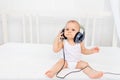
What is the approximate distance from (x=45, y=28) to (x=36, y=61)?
514 millimetres

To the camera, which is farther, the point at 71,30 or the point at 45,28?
the point at 45,28

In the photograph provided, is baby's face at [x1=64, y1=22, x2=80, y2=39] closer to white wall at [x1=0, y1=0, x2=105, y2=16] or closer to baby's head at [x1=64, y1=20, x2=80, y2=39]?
baby's head at [x1=64, y1=20, x2=80, y2=39]

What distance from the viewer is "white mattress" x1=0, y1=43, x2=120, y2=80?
1021 mm

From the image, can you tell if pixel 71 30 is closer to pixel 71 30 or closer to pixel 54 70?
pixel 71 30

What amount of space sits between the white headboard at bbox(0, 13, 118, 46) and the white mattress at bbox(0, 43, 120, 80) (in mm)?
223

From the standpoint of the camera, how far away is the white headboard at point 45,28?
1.66m

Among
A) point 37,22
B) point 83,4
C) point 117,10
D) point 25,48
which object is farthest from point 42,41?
point 117,10

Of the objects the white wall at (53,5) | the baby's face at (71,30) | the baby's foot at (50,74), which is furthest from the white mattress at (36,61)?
the white wall at (53,5)

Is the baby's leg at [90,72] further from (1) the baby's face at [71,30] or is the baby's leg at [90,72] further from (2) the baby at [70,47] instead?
(1) the baby's face at [71,30]

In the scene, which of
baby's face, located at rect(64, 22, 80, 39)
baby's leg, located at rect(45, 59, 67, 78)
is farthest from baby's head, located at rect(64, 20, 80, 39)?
baby's leg, located at rect(45, 59, 67, 78)

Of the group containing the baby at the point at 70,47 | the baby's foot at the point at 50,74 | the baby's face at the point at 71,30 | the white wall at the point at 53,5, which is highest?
the white wall at the point at 53,5

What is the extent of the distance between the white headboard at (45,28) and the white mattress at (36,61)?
22cm

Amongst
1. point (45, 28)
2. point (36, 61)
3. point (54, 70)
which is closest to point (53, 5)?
point (45, 28)

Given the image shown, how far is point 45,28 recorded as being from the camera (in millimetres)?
1724
